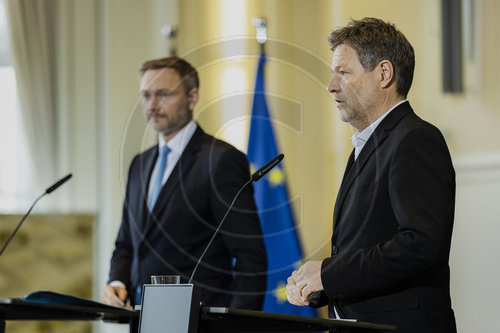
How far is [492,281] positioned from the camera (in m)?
3.41

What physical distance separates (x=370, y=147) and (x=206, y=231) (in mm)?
1086

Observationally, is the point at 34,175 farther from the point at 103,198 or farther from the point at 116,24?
the point at 116,24

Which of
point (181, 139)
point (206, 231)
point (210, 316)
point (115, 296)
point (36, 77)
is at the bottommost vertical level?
point (115, 296)

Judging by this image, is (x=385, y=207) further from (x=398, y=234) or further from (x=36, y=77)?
(x=36, y=77)

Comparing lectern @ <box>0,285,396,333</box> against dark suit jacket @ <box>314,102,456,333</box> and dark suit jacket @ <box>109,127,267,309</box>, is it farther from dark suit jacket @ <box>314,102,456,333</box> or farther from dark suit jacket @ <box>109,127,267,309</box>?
dark suit jacket @ <box>109,127,267,309</box>

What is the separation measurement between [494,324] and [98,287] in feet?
9.05

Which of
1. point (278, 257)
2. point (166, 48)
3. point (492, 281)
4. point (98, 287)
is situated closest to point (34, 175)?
point (98, 287)

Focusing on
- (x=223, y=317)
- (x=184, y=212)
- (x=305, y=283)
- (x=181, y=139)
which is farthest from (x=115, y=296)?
(x=223, y=317)

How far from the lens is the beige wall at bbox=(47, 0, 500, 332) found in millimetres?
2920

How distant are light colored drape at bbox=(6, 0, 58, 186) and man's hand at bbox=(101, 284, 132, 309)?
2173 mm

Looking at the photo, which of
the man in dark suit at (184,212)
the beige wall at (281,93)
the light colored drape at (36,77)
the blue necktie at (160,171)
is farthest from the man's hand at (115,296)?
the light colored drape at (36,77)

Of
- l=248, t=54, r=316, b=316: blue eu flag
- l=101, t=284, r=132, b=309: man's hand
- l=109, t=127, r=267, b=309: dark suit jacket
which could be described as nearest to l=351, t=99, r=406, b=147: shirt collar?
l=109, t=127, r=267, b=309: dark suit jacket

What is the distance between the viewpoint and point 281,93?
10.6 feet

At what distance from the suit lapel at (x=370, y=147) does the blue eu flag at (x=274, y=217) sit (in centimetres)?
95
